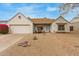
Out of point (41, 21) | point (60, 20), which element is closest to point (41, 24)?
point (41, 21)

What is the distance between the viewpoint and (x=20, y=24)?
4695mm

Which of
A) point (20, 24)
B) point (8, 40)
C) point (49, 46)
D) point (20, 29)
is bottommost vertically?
point (49, 46)

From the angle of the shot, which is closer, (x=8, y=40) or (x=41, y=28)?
(x=8, y=40)

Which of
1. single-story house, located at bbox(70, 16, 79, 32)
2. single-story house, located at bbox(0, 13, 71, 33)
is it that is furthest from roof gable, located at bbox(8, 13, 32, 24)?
single-story house, located at bbox(70, 16, 79, 32)

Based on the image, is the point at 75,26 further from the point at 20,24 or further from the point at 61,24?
the point at 20,24

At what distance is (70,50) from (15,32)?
116 centimetres

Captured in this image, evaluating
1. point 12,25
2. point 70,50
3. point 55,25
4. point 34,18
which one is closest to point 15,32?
point 12,25

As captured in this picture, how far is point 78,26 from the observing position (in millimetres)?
4684

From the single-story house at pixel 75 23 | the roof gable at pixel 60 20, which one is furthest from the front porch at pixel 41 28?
the single-story house at pixel 75 23

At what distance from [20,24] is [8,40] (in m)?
0.40

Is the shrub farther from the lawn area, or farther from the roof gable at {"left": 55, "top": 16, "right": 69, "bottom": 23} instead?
the roof gable at {"left": 55, "top": 16, "right": 69, "bottom": 23}

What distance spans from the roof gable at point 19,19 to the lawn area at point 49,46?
0.92 feet

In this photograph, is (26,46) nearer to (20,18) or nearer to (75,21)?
(20,18)

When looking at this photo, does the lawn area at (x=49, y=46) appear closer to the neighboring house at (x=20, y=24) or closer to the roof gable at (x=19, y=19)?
the neighboring house at (x=20, y=24)
